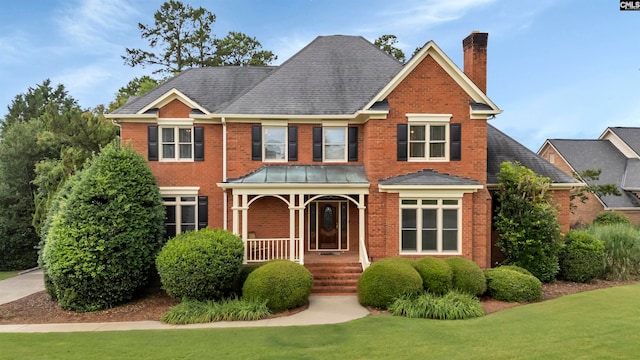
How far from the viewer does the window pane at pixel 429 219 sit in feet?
50.6

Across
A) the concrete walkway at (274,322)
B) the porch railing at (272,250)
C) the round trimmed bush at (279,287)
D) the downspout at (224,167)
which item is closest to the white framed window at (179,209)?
the downspout at (224,167)

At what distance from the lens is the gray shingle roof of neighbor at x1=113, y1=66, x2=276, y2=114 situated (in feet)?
58.6

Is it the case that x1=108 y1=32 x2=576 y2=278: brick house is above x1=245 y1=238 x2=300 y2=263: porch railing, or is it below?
above

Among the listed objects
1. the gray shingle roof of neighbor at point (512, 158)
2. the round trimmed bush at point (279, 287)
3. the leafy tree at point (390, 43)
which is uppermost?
the leafy tree at point (390, 43)

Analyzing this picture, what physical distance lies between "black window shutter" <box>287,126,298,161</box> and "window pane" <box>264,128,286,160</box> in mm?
280

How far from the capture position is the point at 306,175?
53.8 feet

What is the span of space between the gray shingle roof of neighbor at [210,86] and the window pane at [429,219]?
32.8 ft

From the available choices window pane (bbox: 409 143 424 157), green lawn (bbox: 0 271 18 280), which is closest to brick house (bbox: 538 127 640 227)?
window pane (bbox: 409 143 424 157)

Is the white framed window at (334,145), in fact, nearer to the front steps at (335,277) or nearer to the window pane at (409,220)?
the window pane at (409,220)

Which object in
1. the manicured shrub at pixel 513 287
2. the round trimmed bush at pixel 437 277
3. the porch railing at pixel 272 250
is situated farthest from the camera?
the porch railing at pixel 272 250

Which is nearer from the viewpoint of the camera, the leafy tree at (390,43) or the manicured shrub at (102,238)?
the manicured shrub at (102,238)

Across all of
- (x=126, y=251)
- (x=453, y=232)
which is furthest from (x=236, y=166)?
(x=453, y=232)

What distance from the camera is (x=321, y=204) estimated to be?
18.1 m

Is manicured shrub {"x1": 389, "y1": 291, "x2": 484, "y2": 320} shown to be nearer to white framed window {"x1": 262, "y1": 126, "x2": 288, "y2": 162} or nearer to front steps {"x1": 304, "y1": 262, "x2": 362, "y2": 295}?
front steps {"x1": 304, "y1": 262, "x2": 362, "y2": 295}
